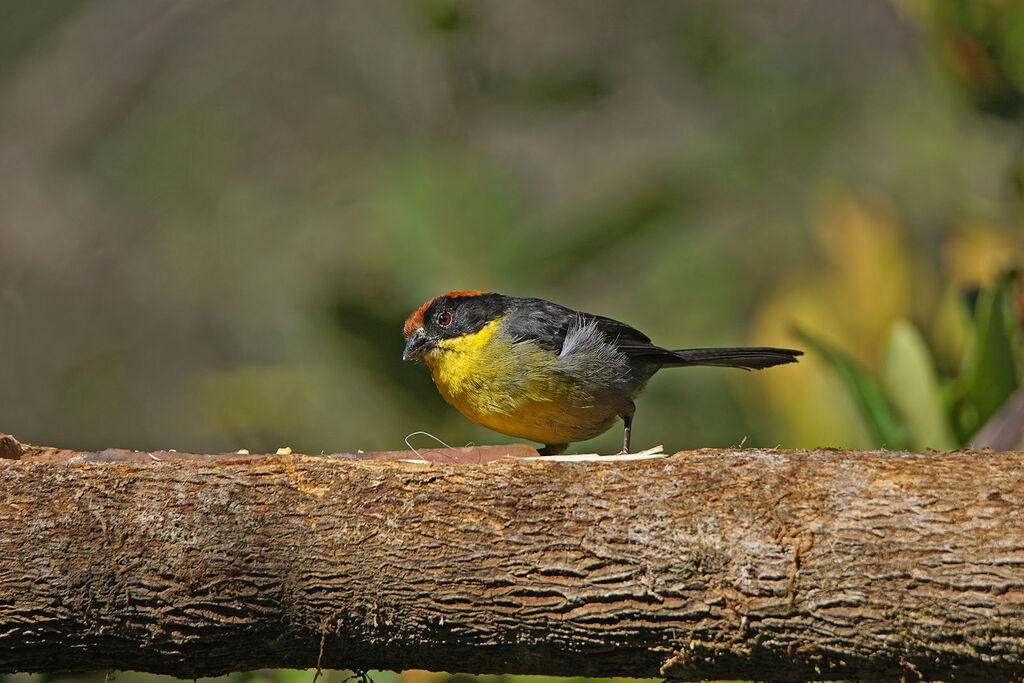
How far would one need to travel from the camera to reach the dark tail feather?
201 inches

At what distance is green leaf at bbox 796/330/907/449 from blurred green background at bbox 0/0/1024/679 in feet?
0.06

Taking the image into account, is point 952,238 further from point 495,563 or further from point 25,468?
point 25,468

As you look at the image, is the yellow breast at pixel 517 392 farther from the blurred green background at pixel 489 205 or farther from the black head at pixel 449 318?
the blurred green background at pixel 489 205

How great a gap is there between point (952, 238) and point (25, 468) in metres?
4.96

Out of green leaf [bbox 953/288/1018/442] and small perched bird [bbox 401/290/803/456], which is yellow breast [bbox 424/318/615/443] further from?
green leaf [bbox 953/288/1018/442]

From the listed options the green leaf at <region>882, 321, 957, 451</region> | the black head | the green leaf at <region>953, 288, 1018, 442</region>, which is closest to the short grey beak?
the black head

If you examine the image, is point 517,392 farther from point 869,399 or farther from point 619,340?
point 869,399

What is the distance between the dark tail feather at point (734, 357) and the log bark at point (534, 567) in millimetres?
2156

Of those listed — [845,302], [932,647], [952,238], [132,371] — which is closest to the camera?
[932,647]

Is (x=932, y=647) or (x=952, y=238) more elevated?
(x=952, y=238)

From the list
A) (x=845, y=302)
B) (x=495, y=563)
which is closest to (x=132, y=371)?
(x=845, y=302)

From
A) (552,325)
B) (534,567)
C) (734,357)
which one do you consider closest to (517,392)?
(552,325)

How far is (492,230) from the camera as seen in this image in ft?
22.0

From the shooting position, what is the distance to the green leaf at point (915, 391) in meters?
4.77
